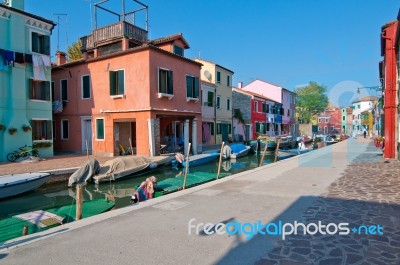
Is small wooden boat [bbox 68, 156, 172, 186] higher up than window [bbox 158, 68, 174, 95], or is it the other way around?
window [bbox 158, 68, 174, 95]

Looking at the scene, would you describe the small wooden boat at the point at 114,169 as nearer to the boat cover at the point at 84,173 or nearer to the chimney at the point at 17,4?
the boat cover at the point at 84,173

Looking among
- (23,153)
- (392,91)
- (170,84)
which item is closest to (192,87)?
(170,84)

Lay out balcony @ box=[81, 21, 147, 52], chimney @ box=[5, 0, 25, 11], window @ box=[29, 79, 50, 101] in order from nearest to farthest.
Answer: chimney @ box=[5, 0, 25, 11] → window @ box=[29, 79, 50, 101] → balcony @ box=[81, 21, 147, 52]

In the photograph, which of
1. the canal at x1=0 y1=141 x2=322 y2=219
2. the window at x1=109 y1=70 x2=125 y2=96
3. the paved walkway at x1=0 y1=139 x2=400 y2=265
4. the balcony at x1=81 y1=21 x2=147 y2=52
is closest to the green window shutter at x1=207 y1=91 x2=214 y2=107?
the balcony at x1=81 y1=21 x2=147 y2=52

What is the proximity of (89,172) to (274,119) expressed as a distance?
116 ft

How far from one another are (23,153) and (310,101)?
207ft

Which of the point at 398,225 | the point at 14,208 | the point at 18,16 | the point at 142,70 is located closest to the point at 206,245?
the point at 398,225

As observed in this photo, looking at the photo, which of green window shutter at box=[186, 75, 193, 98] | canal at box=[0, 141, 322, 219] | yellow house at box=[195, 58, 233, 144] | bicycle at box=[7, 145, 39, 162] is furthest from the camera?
yellow house at box=[195, 58, 233, 144]

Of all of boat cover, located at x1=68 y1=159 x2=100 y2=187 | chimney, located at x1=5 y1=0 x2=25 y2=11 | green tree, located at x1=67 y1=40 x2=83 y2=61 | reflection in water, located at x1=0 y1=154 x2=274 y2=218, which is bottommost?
reflection in water, located at x1=0 y1=154 x2=274 y2=218

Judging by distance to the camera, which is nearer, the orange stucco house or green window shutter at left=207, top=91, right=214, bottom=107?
the orange stucco house

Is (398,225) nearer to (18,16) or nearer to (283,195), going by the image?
(283,195)

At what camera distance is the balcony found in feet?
63.7

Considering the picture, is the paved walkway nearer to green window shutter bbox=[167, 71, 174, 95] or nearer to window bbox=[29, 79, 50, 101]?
green window shutter bbox=[167, 71, 174, 95]

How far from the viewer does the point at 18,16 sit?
16.3 meters
